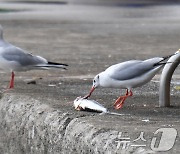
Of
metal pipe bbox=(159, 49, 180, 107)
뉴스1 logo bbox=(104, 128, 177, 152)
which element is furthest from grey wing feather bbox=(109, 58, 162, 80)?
뉴스1 logo bbox=(104, 128, 177, 152)

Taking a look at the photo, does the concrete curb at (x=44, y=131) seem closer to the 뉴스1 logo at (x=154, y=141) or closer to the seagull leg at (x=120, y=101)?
the 뉴스1 logo at (x=154, y=141)

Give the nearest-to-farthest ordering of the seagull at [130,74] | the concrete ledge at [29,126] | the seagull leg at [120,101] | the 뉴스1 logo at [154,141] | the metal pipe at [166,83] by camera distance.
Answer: the 뉴스1 logo at [154,141] → the concrete ledge at [29,126] → the seagull at [130,74] → the seagull leg at [120,101] → the metal pipe at [166,83]

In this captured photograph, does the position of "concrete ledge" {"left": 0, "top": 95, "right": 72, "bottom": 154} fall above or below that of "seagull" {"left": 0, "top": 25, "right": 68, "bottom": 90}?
below

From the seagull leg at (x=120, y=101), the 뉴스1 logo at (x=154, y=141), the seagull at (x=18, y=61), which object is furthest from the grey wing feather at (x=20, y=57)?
the 뉴스1 logo at (x=154, y=141)

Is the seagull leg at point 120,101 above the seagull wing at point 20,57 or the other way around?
the other way around

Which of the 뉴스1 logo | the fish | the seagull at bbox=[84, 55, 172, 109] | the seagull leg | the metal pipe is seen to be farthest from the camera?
the metal pipe

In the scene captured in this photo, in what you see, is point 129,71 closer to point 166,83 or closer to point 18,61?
point 166,83

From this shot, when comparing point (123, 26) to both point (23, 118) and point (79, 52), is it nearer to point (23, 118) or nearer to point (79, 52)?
point (79, 52)

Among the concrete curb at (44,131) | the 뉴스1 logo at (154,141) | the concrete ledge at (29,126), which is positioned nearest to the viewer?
the 뉴스1 logo at (154,141)

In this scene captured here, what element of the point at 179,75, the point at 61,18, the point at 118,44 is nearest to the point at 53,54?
the point at 118,44

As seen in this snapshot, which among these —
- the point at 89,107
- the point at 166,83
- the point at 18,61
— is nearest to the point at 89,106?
the point at 89,107

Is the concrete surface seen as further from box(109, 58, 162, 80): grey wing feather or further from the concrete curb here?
box(109, 58, 162, 80): grey wing feather

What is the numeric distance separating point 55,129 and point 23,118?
75cm

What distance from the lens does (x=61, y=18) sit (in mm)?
22891
